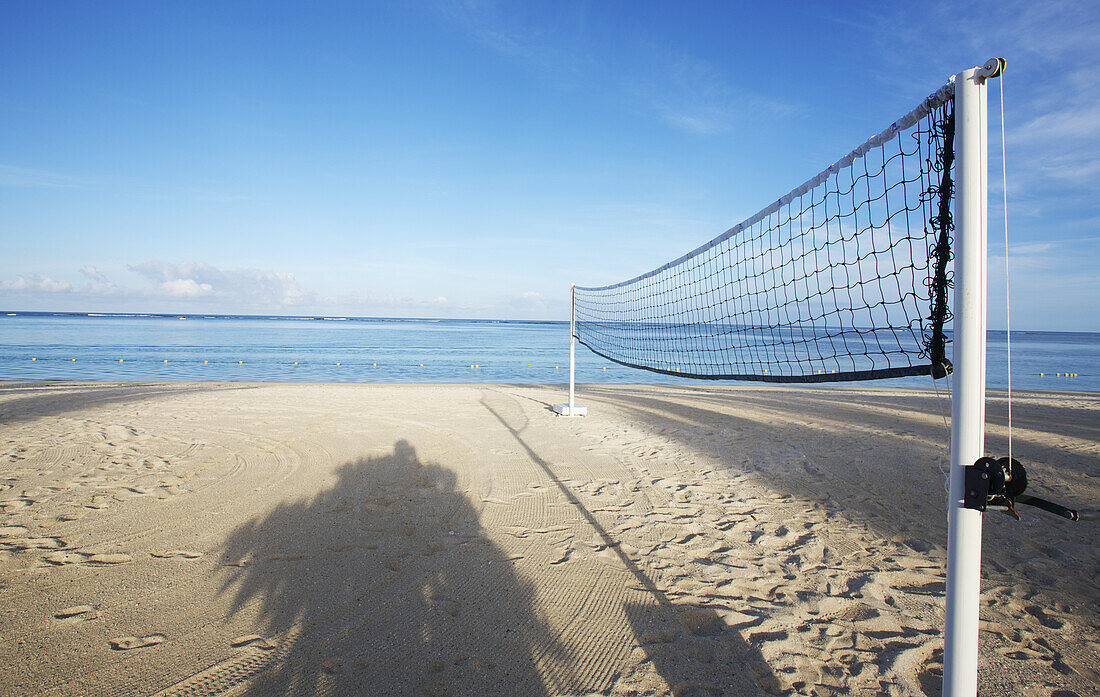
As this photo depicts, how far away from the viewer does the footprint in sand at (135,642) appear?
2594 millimetres

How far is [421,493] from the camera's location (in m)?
4.82

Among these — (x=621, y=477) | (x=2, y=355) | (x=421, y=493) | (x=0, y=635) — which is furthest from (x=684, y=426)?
(x=2, y=355)

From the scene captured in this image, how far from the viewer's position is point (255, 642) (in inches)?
104

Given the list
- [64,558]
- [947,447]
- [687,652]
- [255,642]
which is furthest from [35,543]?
[947,447]

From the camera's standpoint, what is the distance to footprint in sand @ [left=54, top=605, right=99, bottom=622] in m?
2.80

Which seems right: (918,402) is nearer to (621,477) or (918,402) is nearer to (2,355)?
(621,477)

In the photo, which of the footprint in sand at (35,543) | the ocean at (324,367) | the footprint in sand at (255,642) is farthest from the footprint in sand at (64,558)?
the ocean at (324,367)

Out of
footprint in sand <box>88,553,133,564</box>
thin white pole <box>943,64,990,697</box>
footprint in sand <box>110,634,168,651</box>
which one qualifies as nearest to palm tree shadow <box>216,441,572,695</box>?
footprint in sand <box>110,634,168,651</box>

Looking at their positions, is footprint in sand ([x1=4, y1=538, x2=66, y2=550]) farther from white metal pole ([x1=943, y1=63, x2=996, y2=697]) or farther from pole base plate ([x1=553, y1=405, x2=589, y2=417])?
pole base plate ([x1=553, y1=405, x2=589, y2=417])

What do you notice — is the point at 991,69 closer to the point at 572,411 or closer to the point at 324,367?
the point at 572,411

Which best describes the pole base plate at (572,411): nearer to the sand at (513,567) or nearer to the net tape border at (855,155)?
the sand at (513,567)

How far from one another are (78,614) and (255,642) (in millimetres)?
1041

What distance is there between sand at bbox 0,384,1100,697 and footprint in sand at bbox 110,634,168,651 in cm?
1

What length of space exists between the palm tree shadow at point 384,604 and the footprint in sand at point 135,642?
1.15 feet
